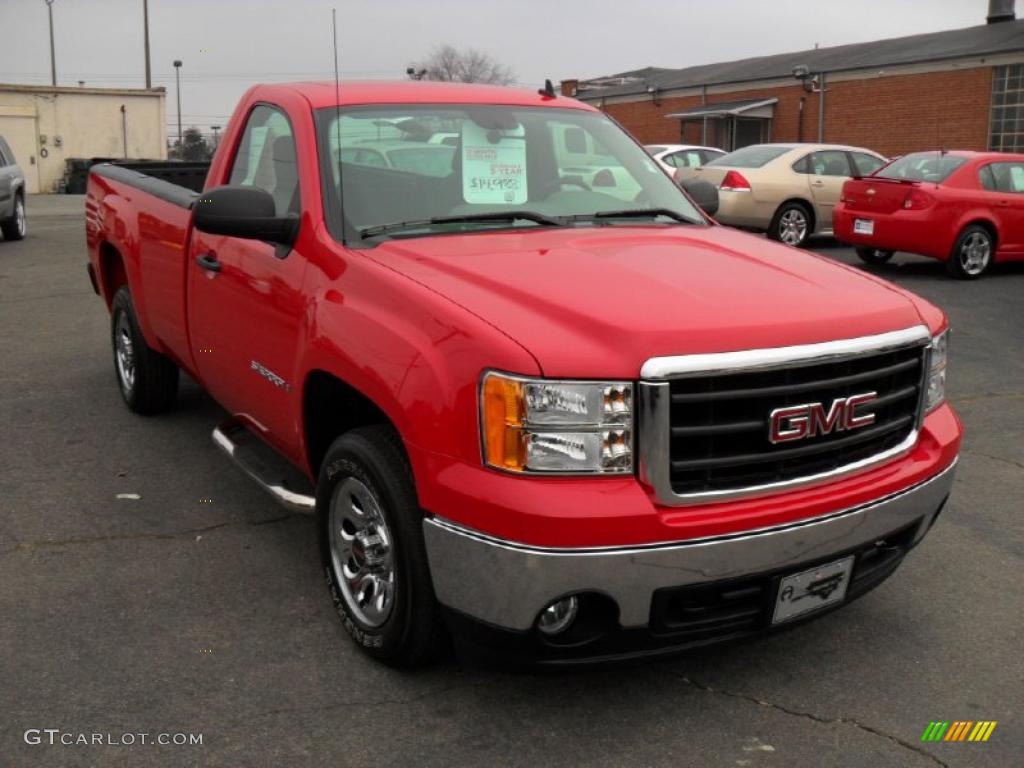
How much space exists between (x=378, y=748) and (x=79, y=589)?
1.59 metres

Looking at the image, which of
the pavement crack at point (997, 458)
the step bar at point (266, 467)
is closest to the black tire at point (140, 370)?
the step bar at point (266, 467)

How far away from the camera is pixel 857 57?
121 ft

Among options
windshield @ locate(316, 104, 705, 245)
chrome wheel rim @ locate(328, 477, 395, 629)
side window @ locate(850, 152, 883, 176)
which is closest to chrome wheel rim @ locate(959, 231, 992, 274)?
side window @ locate(850, 152, 883, 176)

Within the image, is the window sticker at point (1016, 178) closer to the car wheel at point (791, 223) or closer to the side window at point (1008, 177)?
the side window at point (1008, 177)

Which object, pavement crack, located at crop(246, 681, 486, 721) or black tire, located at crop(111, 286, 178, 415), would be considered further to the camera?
black tire, located at crop(111, 286, 178, 415)

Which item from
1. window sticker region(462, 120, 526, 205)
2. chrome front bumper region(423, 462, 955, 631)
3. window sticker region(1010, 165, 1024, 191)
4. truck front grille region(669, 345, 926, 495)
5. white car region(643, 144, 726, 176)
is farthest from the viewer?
white car region(643, 144, 726, 176)

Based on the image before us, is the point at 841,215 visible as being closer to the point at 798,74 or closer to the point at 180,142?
the point at 798,74

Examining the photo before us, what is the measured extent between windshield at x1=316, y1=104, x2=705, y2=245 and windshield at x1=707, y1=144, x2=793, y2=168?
11.3 metres

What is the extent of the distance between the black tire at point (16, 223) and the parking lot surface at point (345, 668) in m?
12.8

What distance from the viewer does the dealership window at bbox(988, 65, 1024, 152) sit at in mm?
30234

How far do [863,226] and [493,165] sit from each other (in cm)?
973

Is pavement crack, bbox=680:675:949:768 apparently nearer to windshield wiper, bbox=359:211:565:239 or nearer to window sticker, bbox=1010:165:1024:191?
windshield wiper, bbox=359:211:565:239

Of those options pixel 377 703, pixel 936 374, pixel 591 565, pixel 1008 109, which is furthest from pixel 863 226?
pixel 1008 109

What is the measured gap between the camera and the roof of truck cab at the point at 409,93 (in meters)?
4.34
